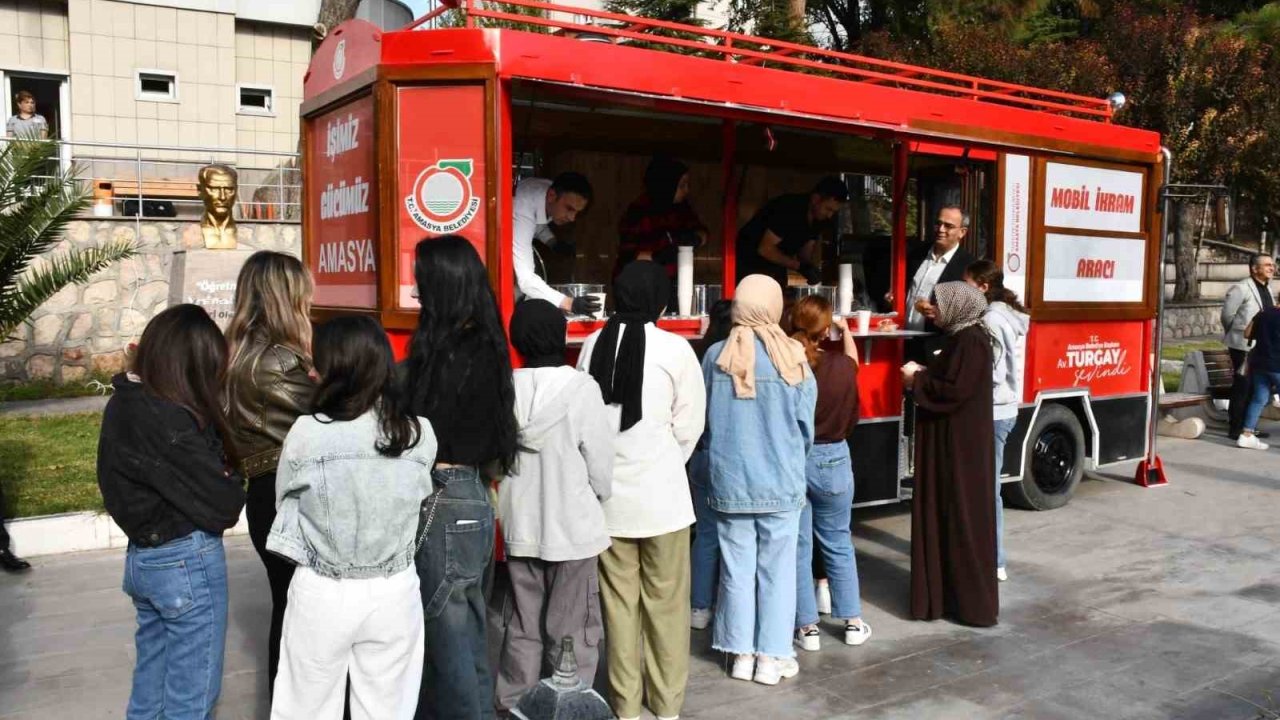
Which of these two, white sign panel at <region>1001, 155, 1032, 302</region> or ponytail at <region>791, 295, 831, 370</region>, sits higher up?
white sign panel at <region>1001, 155, 1032, 302</region>

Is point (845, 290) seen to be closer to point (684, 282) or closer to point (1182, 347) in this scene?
point (684, 282)

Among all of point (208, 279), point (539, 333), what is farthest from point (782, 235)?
point (208, 279)

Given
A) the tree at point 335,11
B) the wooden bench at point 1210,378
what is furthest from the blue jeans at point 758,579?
the tree at point 335,11

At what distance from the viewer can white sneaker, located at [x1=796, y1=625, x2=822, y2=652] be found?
5.22 metres

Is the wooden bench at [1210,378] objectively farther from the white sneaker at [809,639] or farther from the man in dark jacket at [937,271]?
the white sneaker at [809,639]

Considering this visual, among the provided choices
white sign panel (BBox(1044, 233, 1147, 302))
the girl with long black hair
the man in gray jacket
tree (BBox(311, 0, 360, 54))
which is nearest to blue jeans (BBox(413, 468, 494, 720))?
the girl with long black hair

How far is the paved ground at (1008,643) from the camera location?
4.64 meters

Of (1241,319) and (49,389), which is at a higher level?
(1241,319)

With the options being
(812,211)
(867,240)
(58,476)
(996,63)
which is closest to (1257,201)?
(996,63)

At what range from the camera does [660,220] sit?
287 inches

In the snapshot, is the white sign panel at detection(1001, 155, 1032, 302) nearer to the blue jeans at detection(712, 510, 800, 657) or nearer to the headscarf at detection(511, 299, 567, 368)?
the blue jeans at detection(712, 510, 800, 657)

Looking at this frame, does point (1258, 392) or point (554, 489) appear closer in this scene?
point (554, 489)

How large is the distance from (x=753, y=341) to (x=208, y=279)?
5.74 m

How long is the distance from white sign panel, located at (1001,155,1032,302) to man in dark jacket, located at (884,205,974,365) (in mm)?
436
